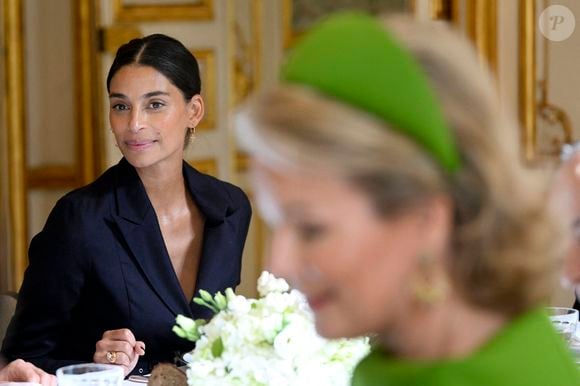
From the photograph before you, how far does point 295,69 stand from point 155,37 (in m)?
2.13

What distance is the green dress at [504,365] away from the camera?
36.1 inches

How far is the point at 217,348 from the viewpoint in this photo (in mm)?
1765

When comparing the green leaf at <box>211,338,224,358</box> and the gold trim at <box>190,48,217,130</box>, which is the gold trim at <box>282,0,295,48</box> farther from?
the green leaf at <box>211,338,224,358</box>

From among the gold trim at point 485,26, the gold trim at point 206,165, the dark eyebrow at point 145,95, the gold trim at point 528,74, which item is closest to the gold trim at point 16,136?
the gold trim at point 206,165

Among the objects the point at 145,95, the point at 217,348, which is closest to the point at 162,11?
the point at 145,95

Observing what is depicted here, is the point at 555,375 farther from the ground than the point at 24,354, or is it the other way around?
the point at 555,375

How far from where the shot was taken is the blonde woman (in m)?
0.89

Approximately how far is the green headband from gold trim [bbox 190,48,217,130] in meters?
4.37

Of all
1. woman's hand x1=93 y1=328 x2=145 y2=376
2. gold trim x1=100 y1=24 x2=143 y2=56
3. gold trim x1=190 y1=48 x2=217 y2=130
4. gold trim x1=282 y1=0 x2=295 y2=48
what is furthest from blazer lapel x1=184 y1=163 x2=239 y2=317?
gold trim x1=282 y1=0 x2=295 y2=48

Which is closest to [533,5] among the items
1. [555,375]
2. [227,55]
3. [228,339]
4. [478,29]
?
[478,29]

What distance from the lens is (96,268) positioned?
278cm

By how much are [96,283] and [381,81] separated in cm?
200

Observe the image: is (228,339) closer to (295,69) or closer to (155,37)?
(295,69)

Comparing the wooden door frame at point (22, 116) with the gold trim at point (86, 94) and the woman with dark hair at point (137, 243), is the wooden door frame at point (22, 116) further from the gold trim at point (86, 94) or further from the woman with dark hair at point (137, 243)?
the woman with dark hair at point (137, 243)
